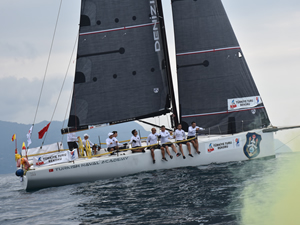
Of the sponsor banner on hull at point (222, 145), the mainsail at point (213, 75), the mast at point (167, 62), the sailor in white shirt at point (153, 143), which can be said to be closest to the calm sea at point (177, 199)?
the sailor in white shirt at point (153, 143)

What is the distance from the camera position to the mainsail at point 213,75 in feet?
56.3

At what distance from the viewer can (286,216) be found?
729 centimetres

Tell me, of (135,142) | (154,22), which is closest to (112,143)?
(135,142)

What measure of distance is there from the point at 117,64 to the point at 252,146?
658 centimetres

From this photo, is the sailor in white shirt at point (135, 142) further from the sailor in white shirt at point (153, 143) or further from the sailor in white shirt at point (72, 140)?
the sailor in white shirt at point (72, 140)

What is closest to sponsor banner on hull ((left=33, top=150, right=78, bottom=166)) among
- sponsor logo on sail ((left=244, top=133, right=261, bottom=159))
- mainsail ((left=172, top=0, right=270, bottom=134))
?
mainsail ((left=172, top=0, right=270, bottom=134))

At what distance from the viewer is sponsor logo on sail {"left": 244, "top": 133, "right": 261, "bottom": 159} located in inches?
634

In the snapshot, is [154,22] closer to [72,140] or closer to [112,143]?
[112,143]

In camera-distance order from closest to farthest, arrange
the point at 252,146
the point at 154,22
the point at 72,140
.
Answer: the point at 252,146 < the point at 154,22 < the point at 72,140

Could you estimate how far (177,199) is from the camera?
1042 centimetres

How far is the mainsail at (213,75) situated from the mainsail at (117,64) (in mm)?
1100

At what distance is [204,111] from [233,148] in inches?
85.3

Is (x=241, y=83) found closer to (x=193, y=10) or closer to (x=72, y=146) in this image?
(x=193, y=10)

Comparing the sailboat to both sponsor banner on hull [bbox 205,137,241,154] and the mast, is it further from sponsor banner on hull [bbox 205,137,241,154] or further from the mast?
sponsor banner on hull [bbox 205,137,241,154]
